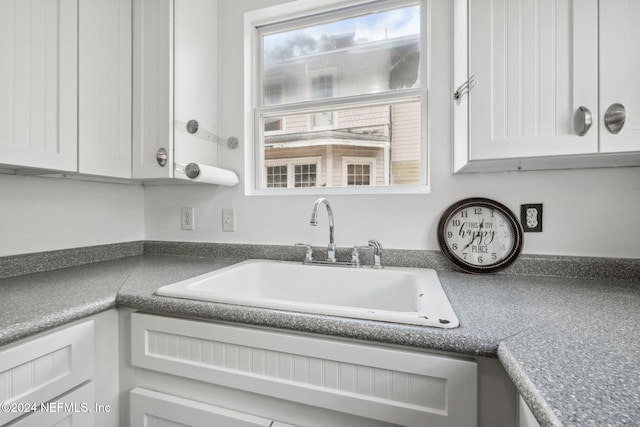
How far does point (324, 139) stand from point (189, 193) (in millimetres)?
815

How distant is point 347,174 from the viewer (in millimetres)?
Answer: 1513

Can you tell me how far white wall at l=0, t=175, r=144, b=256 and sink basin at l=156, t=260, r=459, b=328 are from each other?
77 centimetres

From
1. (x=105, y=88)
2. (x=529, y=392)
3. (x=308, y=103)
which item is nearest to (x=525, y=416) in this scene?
(x=529, y=392)

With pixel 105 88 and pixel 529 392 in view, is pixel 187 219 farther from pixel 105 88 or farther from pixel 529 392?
pixel 529 392

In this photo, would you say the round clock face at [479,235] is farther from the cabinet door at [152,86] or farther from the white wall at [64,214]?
the white wall at [64,214]

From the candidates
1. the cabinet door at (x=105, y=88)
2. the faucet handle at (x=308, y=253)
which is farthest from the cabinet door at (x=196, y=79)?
the faucet handle at (x=308, y=253)

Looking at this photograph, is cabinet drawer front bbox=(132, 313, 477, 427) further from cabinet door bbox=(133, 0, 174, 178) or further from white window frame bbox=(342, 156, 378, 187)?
white window frame bbox=(342, 156, 378, 187)

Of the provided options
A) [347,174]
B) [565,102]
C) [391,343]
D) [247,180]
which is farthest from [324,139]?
[391,343]

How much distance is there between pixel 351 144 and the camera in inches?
60.2

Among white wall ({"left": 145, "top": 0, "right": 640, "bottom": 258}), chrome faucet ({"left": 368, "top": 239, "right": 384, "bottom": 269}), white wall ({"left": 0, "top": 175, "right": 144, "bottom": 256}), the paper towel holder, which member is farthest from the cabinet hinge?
white wall ({"left": 0, "top": 175, "right": 144, "bottom": 256})

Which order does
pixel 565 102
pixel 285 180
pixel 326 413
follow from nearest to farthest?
1. pixel 326 413
2. pixel 565 102
3. pixel 285 180

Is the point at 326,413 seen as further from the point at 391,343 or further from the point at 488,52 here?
the point at 488,52

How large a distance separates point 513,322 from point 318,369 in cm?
48

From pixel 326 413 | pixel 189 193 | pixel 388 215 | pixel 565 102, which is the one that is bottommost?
pixel 326 413
